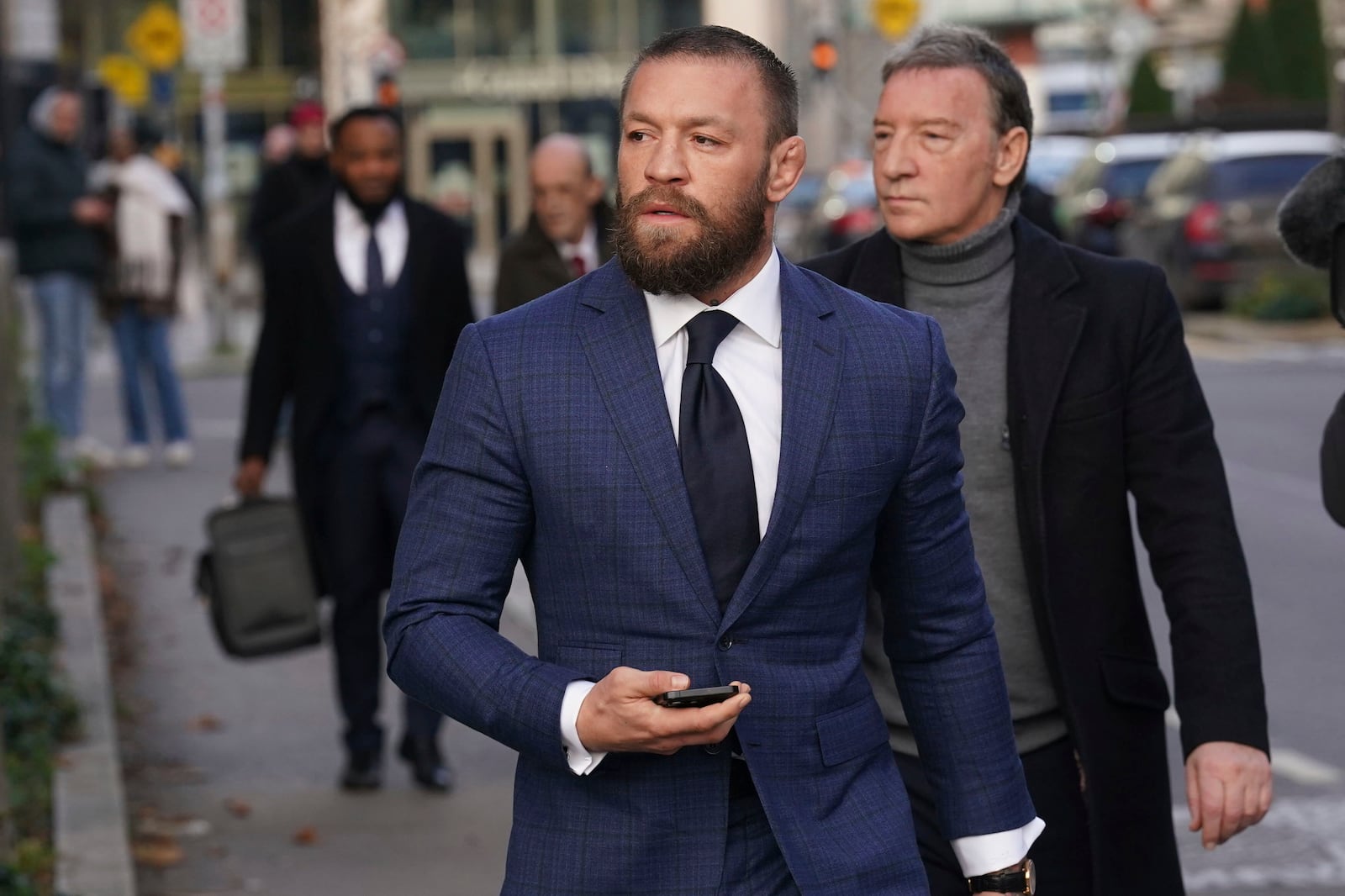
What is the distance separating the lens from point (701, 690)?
2650mm

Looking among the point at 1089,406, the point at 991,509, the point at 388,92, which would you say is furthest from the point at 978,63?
the point at 388,92

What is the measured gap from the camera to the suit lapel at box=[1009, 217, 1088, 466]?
3971 millimetres

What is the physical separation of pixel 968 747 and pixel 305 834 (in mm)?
4203

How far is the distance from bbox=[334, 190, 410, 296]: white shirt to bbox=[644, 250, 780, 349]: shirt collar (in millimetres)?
4568

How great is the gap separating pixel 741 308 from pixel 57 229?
12.1 m

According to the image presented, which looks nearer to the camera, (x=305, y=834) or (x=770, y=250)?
(x=770, y=250)

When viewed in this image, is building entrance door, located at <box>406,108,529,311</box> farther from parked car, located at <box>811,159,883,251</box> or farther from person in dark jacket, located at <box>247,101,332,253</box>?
person in dark jacket, located at <box>247,101,332,253</box>

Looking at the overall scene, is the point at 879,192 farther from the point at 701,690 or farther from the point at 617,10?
the point at 617,10

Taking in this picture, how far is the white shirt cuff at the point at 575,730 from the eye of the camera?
2.76 metres

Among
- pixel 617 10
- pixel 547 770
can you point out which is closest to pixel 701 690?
pixel 547 770

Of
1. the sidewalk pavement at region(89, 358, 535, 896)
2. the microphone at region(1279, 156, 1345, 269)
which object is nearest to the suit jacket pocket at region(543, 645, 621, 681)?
the microphone at region(1279, 156, 1345, 269)

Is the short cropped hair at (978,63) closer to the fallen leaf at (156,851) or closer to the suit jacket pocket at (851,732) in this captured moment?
the suit jacket pocket at (851,732)

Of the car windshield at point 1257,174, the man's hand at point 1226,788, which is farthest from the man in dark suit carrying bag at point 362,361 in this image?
the car windshield at point 1257,174

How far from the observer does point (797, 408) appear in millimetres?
2939
